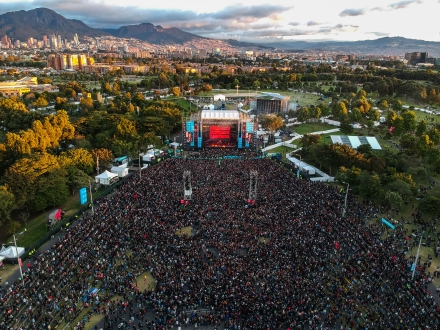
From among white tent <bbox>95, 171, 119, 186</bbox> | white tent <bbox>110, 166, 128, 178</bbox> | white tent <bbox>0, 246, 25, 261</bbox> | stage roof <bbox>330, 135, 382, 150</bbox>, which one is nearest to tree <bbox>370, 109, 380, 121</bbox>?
stage roof <bbox>330, 135, 382, 150</bbox>

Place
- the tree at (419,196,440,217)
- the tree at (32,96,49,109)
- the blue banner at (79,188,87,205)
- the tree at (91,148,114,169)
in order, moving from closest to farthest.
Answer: the tree at (419,196,440,217) < the blue banner at (79,188,87,205) < the tree at (91,148,114,169) < the tree at (32,96,49,109)

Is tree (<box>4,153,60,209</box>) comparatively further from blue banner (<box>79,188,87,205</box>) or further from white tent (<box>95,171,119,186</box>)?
white tent (<box>95,171,119,186</box>)

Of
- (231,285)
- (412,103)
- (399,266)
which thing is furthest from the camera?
(412,103)

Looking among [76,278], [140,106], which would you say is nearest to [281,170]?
[76,278]

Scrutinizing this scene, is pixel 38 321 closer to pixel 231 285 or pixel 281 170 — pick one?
pixel 231 285

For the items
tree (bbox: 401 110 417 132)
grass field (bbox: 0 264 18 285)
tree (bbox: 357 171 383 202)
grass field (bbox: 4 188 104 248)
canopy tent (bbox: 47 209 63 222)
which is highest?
tree (bbox: 401 110 417 132)

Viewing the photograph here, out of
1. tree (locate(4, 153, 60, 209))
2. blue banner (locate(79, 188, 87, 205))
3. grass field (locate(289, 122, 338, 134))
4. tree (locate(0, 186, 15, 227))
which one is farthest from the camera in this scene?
grass field (locate(289, 122, 338, 134))

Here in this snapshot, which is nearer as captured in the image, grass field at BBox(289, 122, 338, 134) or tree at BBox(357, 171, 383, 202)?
tree at BBox(357, 171, 383, 202)

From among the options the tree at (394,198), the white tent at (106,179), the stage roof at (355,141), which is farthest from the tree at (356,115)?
the white tent at (106,179)
